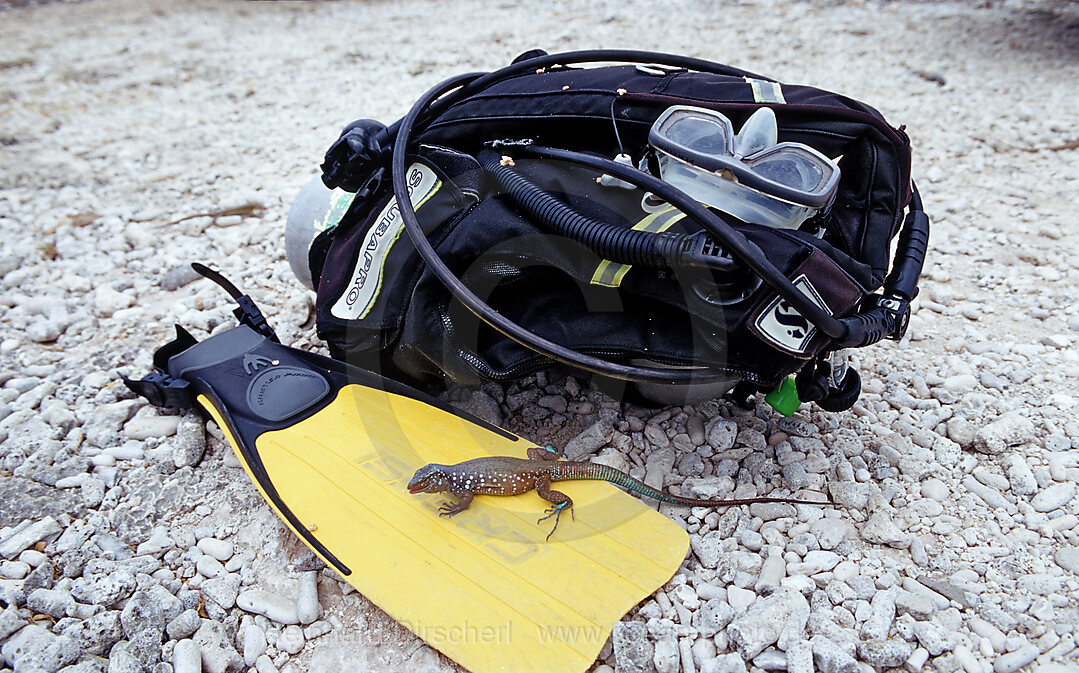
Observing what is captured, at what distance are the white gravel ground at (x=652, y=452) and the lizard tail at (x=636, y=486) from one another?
38 millimetres

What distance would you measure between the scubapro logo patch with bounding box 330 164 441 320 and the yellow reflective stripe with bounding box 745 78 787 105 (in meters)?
1.00

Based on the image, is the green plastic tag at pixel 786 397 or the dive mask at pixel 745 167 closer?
the dive mask at pixel 745 167

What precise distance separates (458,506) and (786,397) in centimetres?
107

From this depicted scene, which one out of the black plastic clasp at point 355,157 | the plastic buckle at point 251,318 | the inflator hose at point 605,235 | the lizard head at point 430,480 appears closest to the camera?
the inflator hose at point 605,235

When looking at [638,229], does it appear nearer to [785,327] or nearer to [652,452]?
[785,327]

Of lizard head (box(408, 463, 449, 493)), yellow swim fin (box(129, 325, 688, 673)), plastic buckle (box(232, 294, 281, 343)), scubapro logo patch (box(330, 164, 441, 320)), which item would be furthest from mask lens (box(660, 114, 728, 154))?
plastic buckle (box(232, 294, 281, 343))

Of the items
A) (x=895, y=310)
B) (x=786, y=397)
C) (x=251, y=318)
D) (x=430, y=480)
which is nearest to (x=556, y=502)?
(x=430, y=480)

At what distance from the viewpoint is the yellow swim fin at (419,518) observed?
5.94ft

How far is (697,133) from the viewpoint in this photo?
193cm

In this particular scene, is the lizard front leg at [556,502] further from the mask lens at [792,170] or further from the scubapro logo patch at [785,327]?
the mask lens at [792,170]

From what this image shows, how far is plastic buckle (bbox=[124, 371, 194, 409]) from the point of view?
97.9 inches

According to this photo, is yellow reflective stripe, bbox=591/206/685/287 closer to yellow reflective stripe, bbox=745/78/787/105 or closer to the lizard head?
yellow reflective stripe, bbox=745/78/787/105

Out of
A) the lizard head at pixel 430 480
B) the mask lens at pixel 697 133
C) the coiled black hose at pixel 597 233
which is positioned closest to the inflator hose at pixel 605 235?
the coiled black hose at pixel 597 233

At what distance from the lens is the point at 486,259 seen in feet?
6.82
